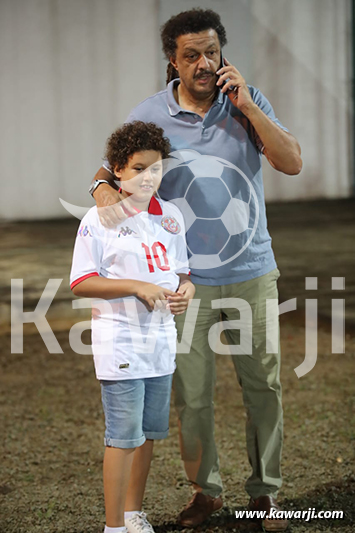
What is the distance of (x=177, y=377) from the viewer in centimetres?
228

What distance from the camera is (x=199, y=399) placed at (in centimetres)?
228

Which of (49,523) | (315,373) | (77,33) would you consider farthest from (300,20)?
(49,523)

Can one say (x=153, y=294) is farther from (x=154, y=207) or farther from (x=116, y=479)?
(x=116, y=479)

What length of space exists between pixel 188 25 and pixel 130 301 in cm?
83

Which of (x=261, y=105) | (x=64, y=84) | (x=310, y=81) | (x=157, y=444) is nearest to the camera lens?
(x=261, y=105)

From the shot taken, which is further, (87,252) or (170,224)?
(170,224)

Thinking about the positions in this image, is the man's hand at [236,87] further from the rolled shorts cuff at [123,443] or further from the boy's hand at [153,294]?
the rolled shorts cuff at [123,443]

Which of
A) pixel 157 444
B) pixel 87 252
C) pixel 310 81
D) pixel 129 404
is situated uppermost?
pixel 87 252

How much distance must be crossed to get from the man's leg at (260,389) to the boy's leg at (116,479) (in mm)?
496

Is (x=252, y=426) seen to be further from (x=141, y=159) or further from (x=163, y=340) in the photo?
(x=141, y=159)

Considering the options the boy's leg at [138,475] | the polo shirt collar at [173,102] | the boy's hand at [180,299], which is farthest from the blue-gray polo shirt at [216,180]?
the boy's leg at [138,475]

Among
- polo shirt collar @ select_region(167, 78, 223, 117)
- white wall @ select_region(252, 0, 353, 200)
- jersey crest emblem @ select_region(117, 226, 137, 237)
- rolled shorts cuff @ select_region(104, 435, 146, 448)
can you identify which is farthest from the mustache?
white wall @ select_region(252, 0, 353, 200)

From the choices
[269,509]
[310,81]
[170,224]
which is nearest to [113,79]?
[310,81]

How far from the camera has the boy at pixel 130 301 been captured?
192 cm
